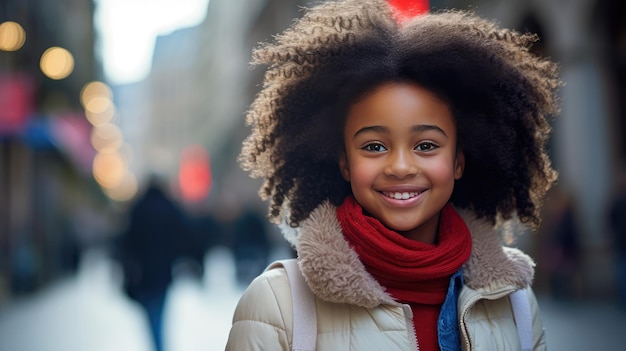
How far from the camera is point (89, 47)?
48.2m

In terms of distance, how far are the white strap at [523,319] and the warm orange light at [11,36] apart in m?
17.7

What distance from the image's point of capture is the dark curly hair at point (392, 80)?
2729 millimetres

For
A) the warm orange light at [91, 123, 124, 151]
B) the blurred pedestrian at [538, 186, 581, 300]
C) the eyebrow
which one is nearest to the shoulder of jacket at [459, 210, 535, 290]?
the eyebrow

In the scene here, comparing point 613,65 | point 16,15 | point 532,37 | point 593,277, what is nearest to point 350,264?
point 532,37

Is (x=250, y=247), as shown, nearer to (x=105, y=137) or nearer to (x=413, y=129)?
(x=413, y=129)

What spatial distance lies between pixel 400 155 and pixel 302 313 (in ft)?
1.81

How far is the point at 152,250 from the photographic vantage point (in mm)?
7531

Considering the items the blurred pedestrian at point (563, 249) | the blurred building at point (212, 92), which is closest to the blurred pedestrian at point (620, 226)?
the blurred pedestrian at point (563, 249)

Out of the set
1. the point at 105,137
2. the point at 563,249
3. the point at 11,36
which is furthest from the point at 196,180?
the point at 563,249

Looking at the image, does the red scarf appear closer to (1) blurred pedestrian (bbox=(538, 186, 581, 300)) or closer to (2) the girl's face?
(2) the girl's face

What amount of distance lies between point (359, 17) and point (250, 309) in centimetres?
101

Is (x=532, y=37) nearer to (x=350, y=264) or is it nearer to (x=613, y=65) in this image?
(x=350, y=264)

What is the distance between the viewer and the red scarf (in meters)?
2.53

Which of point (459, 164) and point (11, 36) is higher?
point (11, 36)
